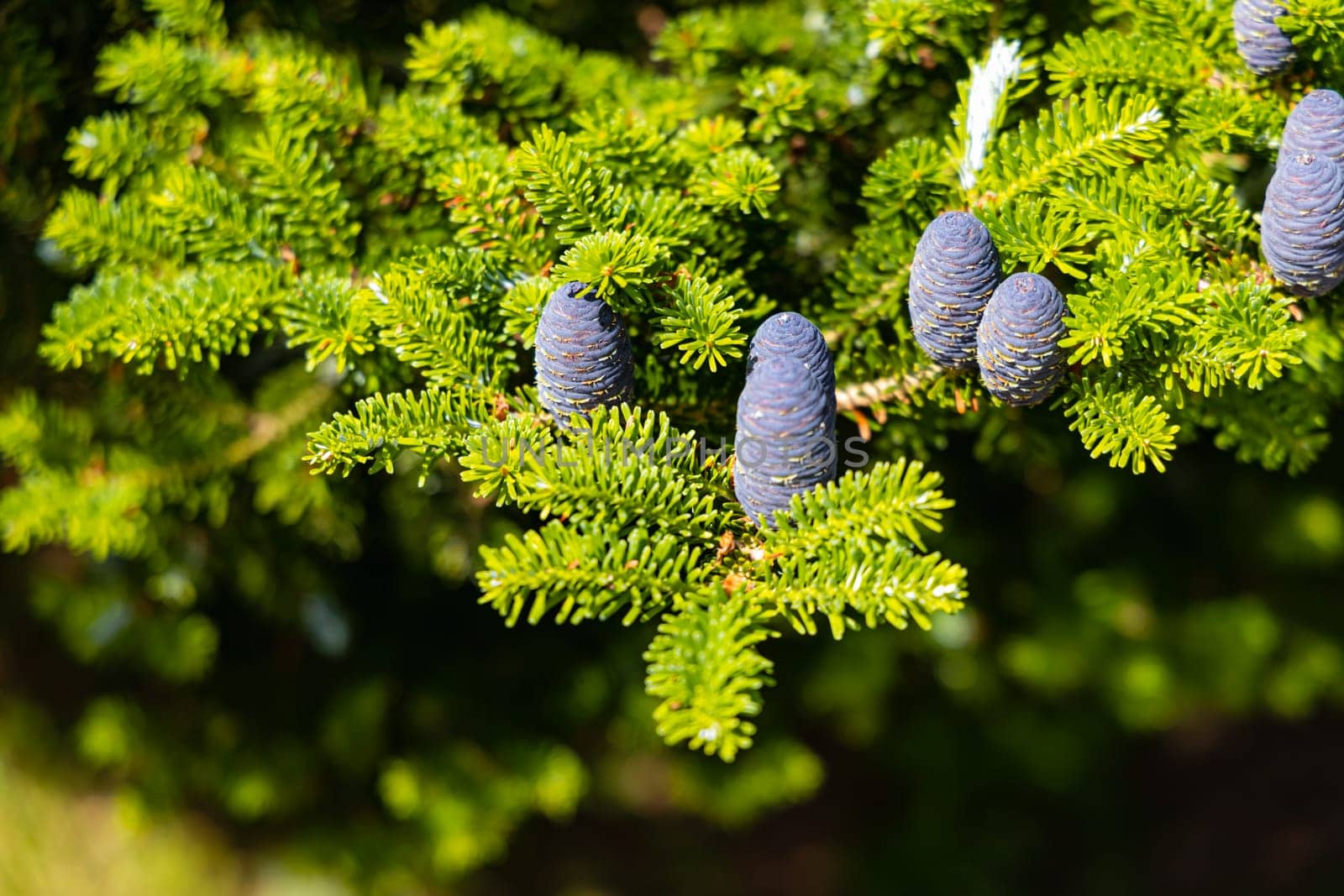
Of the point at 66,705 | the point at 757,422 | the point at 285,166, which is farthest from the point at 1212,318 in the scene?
the point at 66,705

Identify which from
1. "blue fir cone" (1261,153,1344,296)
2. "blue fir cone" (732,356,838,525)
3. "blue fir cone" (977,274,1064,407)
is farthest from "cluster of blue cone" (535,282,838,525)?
"blue fir cone" (1261,153,1344,296)

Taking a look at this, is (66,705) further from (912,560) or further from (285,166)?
(912,560)

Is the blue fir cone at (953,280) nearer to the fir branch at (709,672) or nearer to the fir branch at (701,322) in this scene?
the fir branch at (701,322)

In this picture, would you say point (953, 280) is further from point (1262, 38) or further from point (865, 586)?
point (1262, 38)

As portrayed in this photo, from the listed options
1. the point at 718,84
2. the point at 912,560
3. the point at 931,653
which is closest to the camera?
the point at 912,560

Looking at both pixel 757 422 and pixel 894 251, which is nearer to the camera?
pixel 757 422

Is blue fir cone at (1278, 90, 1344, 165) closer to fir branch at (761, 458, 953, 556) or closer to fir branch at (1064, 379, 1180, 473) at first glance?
fir branch at (1064, 379, 1180, 473)
